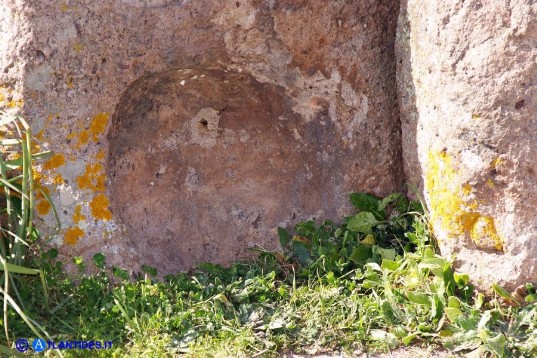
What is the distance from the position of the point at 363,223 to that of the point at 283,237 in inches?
14.6

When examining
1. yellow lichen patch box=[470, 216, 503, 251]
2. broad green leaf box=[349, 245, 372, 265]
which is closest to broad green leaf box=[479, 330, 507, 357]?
yellow lichen patch box=[470, 216, 503, 251]

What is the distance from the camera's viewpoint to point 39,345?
291 centimetres

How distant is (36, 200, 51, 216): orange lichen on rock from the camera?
129 inches

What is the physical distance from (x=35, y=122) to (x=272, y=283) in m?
1.19

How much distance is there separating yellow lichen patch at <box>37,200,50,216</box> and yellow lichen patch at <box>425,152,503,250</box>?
1605mm

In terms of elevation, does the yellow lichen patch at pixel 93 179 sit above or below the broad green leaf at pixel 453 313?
above

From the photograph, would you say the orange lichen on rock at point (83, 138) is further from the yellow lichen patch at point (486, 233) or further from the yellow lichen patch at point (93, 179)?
the yellow lichen patch at point (486, 233)

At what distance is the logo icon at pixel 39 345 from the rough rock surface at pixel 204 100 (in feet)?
1.55

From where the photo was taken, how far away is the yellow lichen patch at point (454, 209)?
3.08 m

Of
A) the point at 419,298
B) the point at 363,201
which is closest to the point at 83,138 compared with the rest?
the point at 363,201

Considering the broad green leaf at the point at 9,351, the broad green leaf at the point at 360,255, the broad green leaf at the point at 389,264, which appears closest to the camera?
the broad green leaf at the point at 9,351

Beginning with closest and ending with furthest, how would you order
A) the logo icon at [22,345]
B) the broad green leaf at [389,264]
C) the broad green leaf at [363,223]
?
the logo icon at [22,345]
the broad green leaf at [389,264]
the broad green leaf at [363,223]

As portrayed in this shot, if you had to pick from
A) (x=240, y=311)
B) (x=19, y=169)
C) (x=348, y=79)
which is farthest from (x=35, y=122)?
(x=348, y=79)

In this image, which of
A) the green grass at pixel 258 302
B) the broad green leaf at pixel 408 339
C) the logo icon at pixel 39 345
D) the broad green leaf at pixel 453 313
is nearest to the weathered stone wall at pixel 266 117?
the green grass at pixel 258 302
